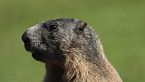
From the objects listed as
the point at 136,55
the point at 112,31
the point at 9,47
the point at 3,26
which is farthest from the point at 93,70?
the point at 3,26

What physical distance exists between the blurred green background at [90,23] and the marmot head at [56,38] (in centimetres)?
865

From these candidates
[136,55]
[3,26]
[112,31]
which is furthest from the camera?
[3,26]

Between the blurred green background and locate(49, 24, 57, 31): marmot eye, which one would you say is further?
the blurred green background

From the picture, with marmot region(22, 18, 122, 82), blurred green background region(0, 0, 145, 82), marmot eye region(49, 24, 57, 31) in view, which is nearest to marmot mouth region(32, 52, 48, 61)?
marmot region(22, 18, 122, 82)

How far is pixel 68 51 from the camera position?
959cm

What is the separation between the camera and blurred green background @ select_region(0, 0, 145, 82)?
65.1ft

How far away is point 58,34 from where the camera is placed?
9.68 m

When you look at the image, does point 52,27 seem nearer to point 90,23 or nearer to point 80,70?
point 80,70

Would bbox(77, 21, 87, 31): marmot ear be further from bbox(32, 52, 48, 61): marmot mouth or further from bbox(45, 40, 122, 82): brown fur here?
bbox(32, 52, 48, 61): marmot mouth

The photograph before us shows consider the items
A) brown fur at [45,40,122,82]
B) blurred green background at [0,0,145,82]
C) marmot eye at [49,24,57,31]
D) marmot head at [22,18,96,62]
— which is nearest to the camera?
marmot head at [22,18,96,62]

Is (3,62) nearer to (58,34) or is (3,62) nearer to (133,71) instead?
(133,71)

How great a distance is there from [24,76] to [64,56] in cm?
966

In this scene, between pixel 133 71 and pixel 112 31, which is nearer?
pixel 133 71

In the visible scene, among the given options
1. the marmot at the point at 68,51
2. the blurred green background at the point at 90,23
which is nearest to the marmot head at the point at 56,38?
the marmot at the point at 68,51
